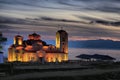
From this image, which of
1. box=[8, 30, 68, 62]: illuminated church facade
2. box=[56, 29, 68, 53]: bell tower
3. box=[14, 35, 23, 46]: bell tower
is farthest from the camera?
box=[14, 35, 23, 46]: bell tower

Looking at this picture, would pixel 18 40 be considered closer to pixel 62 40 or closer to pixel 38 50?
pixel 38 50

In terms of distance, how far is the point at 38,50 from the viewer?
10831cm

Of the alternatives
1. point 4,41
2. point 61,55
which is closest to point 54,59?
point 61,55

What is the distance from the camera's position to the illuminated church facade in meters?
107

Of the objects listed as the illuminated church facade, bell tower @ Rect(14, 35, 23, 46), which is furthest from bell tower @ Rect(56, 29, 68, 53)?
bell tower @ Rect(14, 35, 23, 46)

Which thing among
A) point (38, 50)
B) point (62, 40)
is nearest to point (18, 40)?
point (38, 50)

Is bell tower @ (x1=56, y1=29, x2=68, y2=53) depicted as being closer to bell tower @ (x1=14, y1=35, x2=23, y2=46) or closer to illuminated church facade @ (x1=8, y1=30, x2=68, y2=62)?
illuminated church facade @ (x1=8, y1=30, x2=68, y2=62)

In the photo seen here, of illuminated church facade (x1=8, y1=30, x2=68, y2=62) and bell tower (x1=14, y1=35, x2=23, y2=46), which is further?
bell tower (x1=14, y1=35, x2=23, y2=46)

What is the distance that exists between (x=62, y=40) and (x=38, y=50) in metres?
10.6

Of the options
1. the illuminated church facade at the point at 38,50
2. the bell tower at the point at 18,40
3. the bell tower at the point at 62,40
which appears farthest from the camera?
the bell tower at the point at 18,40

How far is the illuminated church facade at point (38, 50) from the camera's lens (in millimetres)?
107000

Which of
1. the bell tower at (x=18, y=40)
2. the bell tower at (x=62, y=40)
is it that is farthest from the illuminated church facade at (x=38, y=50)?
the bell tower at (x=18, y=40)

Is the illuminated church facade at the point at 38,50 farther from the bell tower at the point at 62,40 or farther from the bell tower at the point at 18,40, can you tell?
the bell tower at the point at 18,40

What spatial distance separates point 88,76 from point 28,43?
6666 cm
